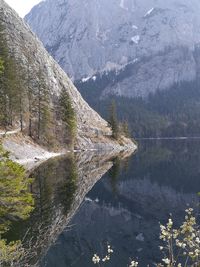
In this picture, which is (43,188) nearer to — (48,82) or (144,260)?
(144,260)

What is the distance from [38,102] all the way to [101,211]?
63.7 metres

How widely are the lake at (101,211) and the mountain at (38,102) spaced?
23778 millimetres

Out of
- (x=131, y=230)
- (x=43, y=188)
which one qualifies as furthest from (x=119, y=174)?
(x=131, y=230)

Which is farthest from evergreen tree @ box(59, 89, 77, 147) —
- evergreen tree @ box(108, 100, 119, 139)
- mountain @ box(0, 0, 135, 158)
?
evergreen tree @ box(108, 100, 119, 139)

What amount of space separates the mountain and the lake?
23.8 m

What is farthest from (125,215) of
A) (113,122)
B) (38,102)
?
(113,122)

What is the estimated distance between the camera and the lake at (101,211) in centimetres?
2356

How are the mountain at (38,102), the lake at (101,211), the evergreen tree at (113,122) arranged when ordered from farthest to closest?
the evergreen tree at (113,122) < the mountain at (38,102) < the lake at (101,211)

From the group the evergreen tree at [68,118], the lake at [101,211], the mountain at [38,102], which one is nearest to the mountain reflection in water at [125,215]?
the lake at [101,211]

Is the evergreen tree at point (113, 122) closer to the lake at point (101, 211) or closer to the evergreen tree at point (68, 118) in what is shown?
the evergreen tree at point (68, 118)

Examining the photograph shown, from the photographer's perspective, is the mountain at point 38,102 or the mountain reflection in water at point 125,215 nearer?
the mountain reflection in water at point 125,215

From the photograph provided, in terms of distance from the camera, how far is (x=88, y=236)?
2802 centimetres

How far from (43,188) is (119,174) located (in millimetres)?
22269

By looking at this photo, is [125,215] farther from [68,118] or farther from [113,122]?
[113,122]
